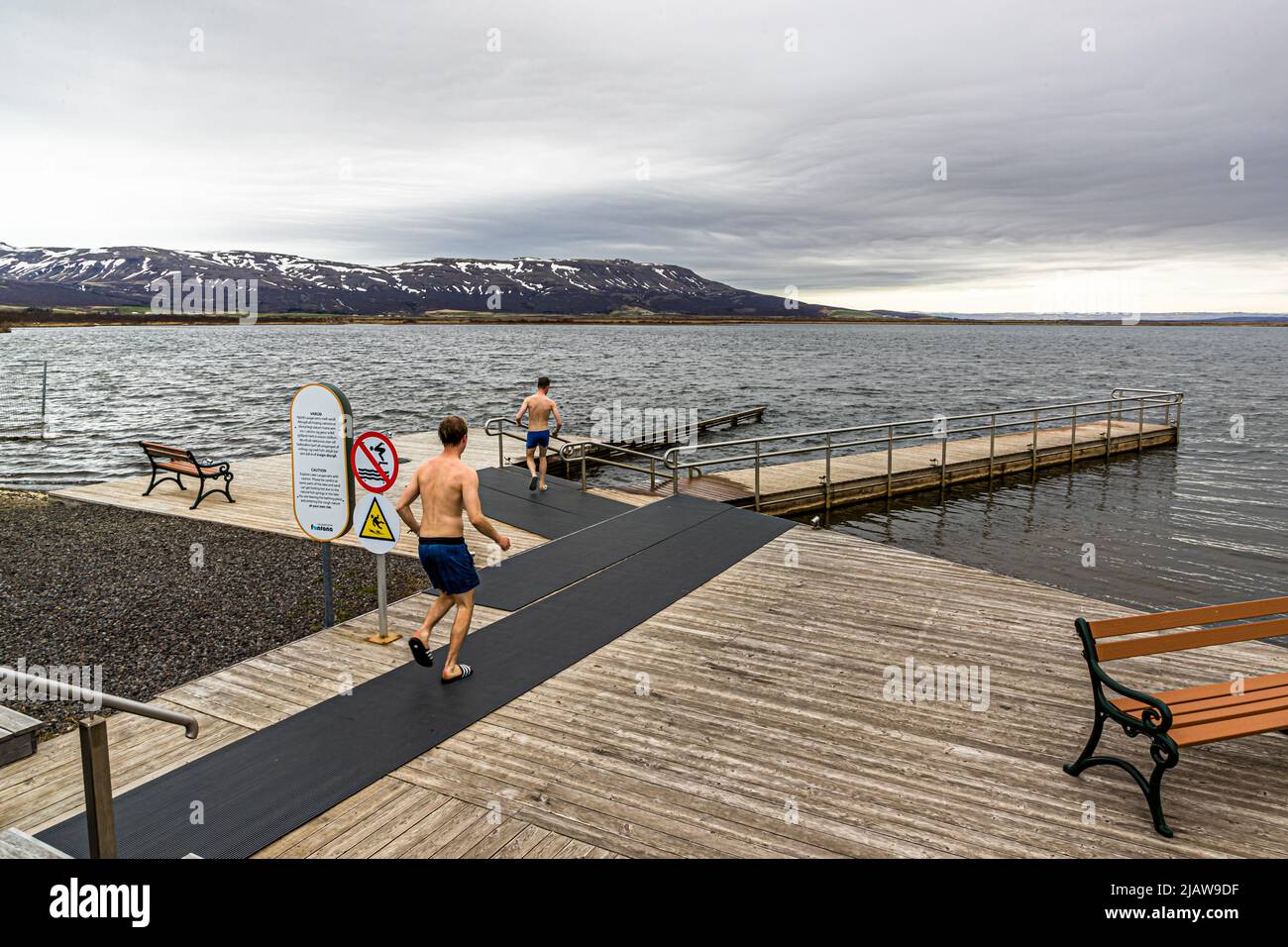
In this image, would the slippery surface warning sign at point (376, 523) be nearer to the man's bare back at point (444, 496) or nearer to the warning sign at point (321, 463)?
the warning sign at point (321, 463)

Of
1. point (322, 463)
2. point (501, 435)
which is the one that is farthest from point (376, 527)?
point (501, 435)

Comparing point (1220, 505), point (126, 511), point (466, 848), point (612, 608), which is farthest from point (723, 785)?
point (1220, 505)

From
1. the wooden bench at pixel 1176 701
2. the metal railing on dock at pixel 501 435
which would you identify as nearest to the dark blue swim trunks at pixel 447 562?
the wooden bench at pixel 1176 701

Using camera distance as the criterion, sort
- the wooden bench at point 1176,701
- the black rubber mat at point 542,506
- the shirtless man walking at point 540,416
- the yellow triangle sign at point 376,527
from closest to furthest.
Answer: the wooden bench at point 1176,701 → the yellow triangle sign at point 376,527 → the black rubber mat at point 542,506 → the shirtless man walking at point 540,416

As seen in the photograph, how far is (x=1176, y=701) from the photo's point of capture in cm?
475

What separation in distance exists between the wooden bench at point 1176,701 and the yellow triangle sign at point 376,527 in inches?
224

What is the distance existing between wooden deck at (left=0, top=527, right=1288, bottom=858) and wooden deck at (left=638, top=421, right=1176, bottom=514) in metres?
9.01

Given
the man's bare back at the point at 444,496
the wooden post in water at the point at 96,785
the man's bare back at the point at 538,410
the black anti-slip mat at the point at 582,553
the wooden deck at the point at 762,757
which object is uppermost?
the man's bare back at the point at 538,410

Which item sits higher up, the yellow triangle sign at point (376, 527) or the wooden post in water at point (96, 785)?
the yellow triangle sign at point (376, 527)

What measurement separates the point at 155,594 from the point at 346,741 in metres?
5.49

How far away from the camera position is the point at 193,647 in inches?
297

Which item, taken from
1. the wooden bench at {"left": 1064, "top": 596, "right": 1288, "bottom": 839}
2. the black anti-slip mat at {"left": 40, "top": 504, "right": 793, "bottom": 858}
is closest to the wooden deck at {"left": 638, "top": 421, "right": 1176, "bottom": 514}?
the black anti-slip mat at {"left": 40, "top": 504, "right": 793, "bottom": 858}

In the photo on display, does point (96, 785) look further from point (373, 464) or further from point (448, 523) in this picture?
point (373, 464)

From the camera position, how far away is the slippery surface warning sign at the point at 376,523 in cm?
702
